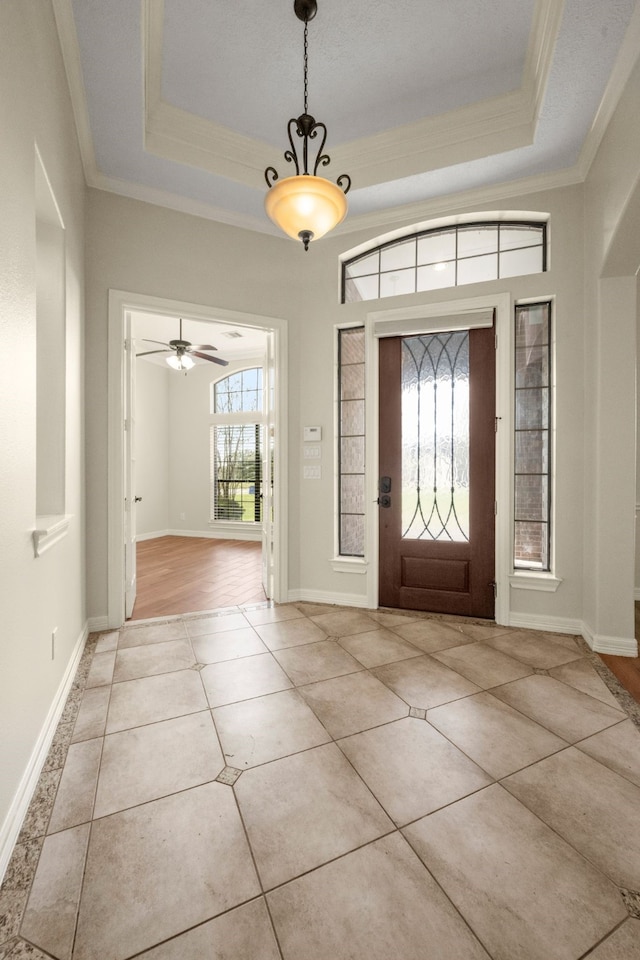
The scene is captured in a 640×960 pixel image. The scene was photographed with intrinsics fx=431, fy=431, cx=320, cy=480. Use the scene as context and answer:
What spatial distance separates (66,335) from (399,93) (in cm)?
267

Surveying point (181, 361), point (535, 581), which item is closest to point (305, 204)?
point (535, 581)

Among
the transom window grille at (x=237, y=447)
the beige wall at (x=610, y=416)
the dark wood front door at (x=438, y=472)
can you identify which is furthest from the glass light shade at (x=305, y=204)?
the transom window grille at (x=237, y=447)

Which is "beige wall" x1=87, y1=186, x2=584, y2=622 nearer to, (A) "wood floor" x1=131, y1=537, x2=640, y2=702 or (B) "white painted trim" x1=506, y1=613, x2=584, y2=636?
(B) "white painted trim" x1=506, y1=613, x2=584, y2=636

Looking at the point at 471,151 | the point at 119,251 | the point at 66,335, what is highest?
the point at 471,151

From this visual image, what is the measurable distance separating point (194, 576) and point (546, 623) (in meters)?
3.69

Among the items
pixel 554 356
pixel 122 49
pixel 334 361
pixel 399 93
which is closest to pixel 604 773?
pixel 554 356

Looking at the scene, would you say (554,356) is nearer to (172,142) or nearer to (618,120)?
(618,120)

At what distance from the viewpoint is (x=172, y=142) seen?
309cm

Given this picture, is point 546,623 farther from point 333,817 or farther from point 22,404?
point 22,404

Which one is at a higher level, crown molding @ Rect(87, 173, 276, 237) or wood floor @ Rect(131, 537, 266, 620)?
crown molding @ Rect(87, 173, 276, 237)

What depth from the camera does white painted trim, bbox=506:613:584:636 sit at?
3.27 meters

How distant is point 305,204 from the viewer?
6.79ft

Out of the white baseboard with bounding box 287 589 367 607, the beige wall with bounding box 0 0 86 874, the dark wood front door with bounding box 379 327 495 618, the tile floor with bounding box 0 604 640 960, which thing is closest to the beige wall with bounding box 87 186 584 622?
the white baseboard with bounding box 287 589 367 607

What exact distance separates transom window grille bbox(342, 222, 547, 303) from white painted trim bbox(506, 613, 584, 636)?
107 inches
